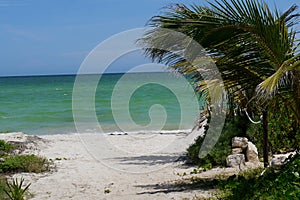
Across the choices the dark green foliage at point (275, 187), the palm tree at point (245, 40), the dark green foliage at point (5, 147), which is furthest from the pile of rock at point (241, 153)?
the dark green foliage at point (5, 147)

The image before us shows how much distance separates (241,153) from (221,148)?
502 mm

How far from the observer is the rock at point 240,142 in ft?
32.8

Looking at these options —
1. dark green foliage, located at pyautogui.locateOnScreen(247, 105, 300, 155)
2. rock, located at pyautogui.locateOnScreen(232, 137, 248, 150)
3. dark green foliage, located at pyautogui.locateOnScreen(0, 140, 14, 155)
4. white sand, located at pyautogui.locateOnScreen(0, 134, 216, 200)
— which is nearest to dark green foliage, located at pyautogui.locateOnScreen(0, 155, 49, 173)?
white sand, located at pyautogui.locateOnScreen(0, 134, 216, 200)

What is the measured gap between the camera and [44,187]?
8.86 m

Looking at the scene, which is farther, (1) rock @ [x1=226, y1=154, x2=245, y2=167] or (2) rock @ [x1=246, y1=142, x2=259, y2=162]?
(2) rock @ [x1=246, y1=142, x2=259, y2=162]

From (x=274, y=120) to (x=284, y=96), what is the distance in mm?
3541

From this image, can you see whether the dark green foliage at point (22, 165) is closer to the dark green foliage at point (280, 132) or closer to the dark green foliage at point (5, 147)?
the dark green foliage at point (5, 147)

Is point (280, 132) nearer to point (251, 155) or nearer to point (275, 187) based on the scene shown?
point (251, 155)

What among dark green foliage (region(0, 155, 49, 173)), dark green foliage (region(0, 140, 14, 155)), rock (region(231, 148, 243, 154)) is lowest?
rock (region(231, 148, 243, 154))

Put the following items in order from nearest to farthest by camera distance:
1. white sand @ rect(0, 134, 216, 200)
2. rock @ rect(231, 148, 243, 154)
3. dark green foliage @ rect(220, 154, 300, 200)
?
dark green foliage @ rect(220, 154, 300, 200), white sand @ rect(0, 134, 216, 200), rock @ rect(231, 148, 243, 154)

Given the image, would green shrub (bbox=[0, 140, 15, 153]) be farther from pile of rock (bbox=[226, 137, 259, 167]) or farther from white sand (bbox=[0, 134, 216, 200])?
pile of rock (bbox=[226, 137, 259, 167])

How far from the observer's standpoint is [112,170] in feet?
35.3

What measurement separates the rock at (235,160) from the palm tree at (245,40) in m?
2.59

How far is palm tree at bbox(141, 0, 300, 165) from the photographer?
235 inches
